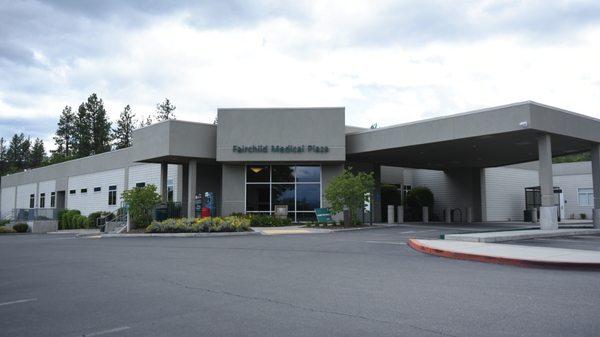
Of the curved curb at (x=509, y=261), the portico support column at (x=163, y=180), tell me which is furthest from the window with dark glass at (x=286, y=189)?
the curved curb at (x=509, y=261)

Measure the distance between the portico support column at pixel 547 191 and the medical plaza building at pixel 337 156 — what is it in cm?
4

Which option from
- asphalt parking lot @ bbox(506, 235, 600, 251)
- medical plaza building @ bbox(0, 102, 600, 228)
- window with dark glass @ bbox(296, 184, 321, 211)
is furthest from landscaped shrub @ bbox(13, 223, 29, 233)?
asphalt parking lot @ bbox(506, 235, 600, 251)

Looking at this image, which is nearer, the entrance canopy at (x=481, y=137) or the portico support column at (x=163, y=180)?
the entrance canopy at (x=481, y=137)

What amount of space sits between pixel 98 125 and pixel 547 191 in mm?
77079

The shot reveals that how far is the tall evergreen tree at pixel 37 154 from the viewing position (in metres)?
118

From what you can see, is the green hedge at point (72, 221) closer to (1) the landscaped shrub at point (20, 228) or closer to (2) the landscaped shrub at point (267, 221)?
(1) the landscaped shrub at point (20, 228)

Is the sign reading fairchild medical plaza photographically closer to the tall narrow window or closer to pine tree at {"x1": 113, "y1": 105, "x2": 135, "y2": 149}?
the tall narrow window

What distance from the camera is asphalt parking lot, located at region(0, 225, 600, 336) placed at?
601 cm

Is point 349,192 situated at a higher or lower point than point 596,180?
lower

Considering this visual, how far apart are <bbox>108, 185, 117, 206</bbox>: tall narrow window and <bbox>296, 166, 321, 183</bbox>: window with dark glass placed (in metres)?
19.7

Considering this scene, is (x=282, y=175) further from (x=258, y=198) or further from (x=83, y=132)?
(x=83, y=132)

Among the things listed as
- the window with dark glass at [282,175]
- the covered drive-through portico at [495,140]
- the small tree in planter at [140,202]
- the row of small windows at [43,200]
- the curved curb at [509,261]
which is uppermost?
the covered drive-through portico at [495,140]

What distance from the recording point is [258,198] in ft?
105

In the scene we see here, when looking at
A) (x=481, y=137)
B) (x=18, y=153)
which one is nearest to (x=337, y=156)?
(x=481, y=137)
